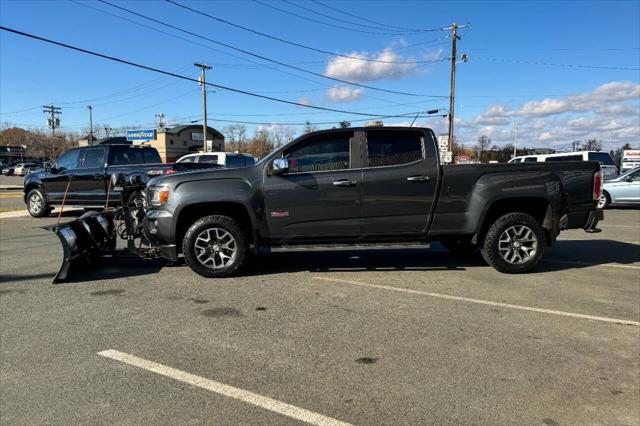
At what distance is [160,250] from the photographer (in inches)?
252

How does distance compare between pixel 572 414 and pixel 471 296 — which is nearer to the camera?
pixel 572 414

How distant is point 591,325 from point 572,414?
6.32ft

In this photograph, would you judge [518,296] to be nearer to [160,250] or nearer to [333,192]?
[333,192]

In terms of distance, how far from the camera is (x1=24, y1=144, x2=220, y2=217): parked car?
13180 mm

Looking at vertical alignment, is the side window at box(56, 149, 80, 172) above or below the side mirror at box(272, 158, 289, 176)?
above

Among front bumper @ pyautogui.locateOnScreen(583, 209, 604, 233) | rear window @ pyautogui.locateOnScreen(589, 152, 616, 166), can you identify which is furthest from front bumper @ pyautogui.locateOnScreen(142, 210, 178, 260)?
rear window @ pyautogui.locateOnScreen(589, 152, 616, 166)

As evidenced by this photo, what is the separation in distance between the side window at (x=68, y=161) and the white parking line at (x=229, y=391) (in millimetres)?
11366

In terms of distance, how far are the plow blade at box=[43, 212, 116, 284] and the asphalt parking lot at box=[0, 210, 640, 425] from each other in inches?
10.2

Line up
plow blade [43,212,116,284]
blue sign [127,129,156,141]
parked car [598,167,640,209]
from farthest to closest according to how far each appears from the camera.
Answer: blue sign [127,129,156,141]
parked car [598,167,640,209]
plow blade [43,212,116,284]

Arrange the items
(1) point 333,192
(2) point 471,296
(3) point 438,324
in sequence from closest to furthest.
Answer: (3) point 438,324, (2) point 471,296, (1) point 333,192

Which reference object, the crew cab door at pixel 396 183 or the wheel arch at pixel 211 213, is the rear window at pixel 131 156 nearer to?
the wheel arch at pixel 211 213

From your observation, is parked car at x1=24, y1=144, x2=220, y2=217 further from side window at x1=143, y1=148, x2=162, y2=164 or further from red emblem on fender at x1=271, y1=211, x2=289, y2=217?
red emblem on fender at x1=271, y1=211, x2=289, y2=217

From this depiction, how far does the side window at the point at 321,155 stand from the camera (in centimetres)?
635

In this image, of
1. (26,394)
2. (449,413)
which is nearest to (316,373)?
(449,413)
